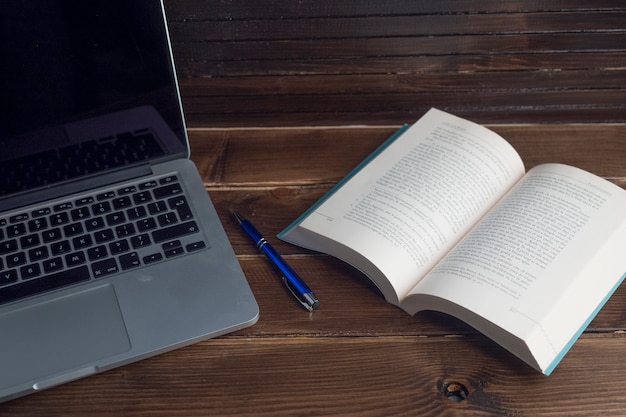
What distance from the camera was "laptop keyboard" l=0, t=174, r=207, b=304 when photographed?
68 cm

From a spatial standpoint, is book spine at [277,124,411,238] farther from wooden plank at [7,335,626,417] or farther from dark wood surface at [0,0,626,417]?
wooden plank at [7,335,626,417]

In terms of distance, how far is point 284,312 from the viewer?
690 mm

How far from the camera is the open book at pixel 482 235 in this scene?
62cm

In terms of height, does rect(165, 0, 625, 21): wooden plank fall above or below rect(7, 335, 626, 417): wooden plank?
above

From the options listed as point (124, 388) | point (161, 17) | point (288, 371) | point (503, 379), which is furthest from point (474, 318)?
point (161, 17)

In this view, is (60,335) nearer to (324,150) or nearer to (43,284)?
(43,284)

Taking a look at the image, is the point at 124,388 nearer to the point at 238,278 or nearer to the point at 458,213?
the point at 238,278

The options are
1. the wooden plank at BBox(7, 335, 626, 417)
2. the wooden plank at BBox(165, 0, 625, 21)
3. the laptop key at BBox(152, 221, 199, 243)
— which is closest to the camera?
the wooden plank at BBox(7, 335, 626, 417)

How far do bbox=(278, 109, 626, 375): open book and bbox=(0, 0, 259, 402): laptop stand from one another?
0.14 metres

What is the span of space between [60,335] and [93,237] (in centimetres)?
12

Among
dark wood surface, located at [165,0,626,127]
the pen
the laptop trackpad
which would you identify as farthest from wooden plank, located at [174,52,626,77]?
the laptop trackpad

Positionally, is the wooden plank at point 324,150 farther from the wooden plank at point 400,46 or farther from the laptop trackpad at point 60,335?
the laptop trackpad at point 60,335

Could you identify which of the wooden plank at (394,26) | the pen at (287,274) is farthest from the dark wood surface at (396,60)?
the pen at (287,274)

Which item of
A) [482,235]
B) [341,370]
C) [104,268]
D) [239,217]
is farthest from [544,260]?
[104,268]
